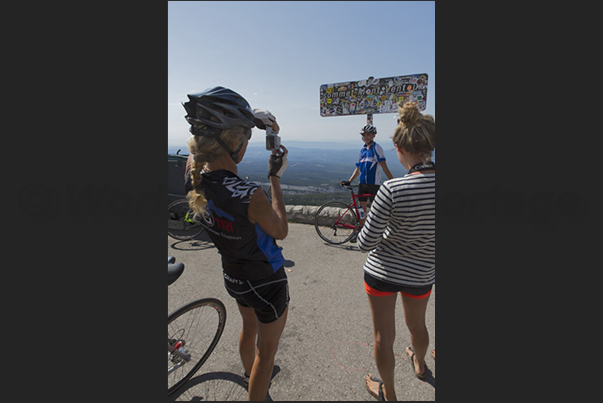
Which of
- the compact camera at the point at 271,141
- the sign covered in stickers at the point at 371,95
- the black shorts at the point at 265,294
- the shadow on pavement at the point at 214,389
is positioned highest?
the sign covered in stickers at the point at 371,95

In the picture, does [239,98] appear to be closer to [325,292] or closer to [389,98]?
[325,292]

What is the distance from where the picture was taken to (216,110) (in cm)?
176

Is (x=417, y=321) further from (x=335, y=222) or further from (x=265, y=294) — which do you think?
(x=335, y=222)

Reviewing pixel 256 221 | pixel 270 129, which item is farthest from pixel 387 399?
pixel 270 129

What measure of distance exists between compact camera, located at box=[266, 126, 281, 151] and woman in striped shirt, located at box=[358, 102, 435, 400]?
77 cm

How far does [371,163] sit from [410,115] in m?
3.97

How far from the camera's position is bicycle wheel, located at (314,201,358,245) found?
619cm

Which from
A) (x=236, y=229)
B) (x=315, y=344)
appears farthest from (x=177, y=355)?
(x=236, y=229)

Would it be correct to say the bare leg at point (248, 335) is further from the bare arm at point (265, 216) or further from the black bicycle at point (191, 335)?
the bare arm at point (265, 216)

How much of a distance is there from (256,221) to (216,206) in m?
0.24

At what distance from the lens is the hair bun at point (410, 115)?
1.84 m

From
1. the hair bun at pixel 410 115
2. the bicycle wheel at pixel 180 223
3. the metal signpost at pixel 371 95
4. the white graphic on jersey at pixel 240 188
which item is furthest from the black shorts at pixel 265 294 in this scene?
the metal signpost at pixel 371 95

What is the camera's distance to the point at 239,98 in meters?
1.83

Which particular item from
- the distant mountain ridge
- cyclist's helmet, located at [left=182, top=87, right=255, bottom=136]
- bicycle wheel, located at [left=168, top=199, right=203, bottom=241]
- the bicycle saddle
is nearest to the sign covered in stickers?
the distant mountain ridge
